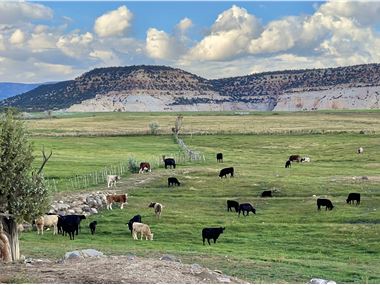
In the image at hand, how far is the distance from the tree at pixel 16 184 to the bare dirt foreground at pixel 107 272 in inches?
160

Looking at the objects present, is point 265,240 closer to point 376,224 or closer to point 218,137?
point 376,224

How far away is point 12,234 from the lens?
81.9ft

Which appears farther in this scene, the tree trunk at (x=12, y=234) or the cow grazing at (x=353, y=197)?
the cow grazing at (x=353, y=197)

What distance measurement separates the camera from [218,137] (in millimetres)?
121125

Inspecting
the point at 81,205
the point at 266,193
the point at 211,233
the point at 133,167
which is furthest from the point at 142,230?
the point at 133,167

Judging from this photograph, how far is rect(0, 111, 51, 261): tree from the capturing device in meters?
24.9

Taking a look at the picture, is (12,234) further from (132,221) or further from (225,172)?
(225,172)

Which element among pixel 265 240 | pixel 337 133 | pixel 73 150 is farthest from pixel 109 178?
pixel 337 133

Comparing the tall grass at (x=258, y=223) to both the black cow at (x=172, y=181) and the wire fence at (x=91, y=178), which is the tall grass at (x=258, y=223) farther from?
the wire fence at (x=91, y=178)

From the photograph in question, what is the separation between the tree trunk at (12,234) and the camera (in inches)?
966

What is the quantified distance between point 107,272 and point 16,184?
27.7ft

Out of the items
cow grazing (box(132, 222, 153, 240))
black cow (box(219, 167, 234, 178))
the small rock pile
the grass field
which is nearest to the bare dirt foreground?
the grass field

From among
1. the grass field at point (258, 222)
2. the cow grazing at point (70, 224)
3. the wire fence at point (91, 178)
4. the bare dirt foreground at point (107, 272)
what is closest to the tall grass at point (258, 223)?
the grass field at point (258, 222)

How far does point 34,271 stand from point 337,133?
10954cm
